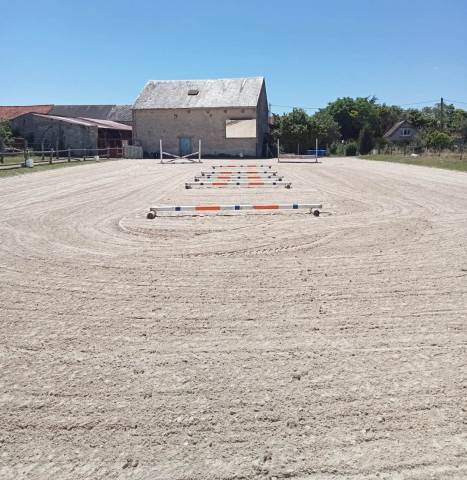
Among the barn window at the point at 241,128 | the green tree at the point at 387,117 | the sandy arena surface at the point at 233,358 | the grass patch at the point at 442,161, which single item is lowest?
the sandy arena surface at the point at 233,358

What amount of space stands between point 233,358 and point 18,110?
7519 cm

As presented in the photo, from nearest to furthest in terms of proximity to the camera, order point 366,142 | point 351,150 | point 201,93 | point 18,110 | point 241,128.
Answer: point 241,128 < point 201,93 < point 366,142 < point 351,150 < point 18,110

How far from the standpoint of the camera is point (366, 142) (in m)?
60.2

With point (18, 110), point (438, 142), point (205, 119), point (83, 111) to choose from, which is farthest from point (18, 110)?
point (438, 142)

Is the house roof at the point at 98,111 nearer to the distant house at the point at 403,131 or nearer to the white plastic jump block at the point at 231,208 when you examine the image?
the distant house at the point at 403,131

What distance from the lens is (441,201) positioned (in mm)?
14336

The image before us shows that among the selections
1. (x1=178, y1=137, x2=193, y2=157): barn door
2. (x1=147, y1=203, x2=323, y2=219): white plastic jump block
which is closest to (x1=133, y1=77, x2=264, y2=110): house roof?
(x1=178, y1=137, x2=193, y2=157): barn door

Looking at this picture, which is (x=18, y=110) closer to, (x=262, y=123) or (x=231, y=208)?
(x=262, y=123)

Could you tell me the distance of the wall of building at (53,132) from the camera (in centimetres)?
4625

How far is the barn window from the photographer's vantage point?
51.2 m

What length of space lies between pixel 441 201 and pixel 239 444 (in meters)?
13.0

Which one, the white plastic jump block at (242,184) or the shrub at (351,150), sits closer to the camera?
the white plastic jump block at (242,184)

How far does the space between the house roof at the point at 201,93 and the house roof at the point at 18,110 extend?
22304mm

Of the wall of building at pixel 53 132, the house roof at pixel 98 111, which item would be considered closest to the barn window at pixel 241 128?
the wall of building at pixel 53 132
